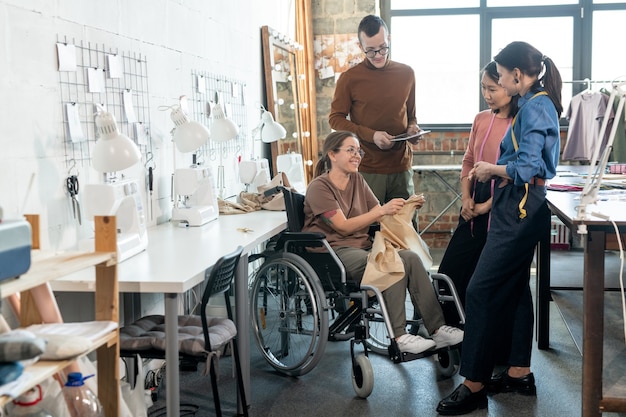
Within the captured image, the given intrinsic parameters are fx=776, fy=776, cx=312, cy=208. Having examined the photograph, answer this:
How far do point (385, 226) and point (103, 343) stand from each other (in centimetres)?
175

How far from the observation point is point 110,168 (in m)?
2.54

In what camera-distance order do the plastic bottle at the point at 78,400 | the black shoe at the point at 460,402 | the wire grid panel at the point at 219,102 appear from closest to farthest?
the plastic bottle at the point at 78,400
the black shoe at the point at 460,402
the wire grid panel at the point at 219,102

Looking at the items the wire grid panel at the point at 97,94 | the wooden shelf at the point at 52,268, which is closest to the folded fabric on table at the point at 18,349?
the wooden shelf at the point at 52,268

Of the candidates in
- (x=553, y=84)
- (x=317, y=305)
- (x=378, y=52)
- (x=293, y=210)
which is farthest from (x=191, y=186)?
(x=553, y=84)

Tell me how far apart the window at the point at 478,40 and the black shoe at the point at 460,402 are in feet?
14.6

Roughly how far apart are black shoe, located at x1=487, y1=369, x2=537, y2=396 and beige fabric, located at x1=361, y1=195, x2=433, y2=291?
1.86 ft

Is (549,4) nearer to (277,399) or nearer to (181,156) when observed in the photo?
(181,156)

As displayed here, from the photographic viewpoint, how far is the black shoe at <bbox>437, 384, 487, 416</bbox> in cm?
306

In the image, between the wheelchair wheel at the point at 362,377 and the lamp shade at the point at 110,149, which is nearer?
the lamp shade at the point at 110,149

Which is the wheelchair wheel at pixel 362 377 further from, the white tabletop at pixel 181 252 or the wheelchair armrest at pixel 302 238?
the white tabletop at pixel 181 252

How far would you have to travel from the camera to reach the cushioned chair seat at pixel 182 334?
8.30ft

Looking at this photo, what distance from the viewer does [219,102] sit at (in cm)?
427

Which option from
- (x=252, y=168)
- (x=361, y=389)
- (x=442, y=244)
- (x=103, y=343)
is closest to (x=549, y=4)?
(x=442, y=244)

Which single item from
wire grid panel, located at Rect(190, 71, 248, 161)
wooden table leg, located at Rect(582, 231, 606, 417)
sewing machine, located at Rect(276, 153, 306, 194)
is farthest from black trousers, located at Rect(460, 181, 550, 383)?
sewing machine, located at Rect(276, 153, 306, 194)
